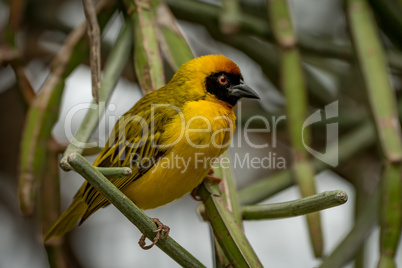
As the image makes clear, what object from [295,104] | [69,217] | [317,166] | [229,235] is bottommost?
[69,217]

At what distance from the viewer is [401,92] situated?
258cm

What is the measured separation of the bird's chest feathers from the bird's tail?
1.39 ft

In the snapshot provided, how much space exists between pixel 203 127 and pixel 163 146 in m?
0.15

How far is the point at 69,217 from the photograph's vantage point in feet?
6.76

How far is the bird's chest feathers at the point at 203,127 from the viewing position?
187 centimetres

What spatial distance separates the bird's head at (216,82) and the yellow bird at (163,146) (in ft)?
0.04

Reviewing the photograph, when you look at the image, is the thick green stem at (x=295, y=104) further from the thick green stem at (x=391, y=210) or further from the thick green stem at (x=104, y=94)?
the thick green stem at (x=104, y=94)

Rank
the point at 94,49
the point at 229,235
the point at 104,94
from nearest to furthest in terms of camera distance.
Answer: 1. the point at 229,235
2. the point at 94,49
3. the point at 104,94

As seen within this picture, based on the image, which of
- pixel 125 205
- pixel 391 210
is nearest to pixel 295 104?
pixel 391 210

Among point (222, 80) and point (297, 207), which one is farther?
point (222, 80)

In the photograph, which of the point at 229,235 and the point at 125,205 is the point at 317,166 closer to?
the point at 229,235

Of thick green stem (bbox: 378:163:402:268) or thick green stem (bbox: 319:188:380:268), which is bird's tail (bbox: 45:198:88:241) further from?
thick green stem (bbox: 378:163:402:268)

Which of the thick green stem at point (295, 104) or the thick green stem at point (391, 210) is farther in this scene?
the thick green stem at point (295, 104)

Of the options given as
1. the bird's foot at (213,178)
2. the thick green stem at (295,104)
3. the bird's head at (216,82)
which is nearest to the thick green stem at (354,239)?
the thick green stem at (295,104)
